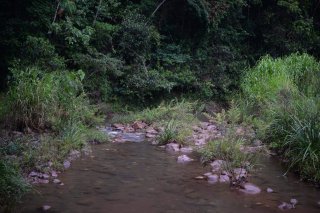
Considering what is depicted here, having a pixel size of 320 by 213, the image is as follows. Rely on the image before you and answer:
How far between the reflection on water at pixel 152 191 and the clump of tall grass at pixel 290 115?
1.25ft

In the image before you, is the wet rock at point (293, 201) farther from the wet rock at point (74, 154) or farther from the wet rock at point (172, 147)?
the wet rock at point (74, 154)

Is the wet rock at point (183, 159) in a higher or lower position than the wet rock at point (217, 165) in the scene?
lower

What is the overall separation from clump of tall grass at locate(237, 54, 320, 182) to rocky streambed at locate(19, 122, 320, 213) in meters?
0.33

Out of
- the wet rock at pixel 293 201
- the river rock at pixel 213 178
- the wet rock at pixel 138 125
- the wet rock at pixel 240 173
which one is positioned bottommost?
the wet rock at pixel 138 125

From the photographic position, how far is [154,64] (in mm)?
12609

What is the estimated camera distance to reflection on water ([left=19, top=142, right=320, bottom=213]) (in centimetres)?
498

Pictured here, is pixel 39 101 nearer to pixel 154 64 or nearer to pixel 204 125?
pixel 204 125

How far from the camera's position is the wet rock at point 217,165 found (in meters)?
6.30

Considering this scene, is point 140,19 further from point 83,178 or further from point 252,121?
point 83,178

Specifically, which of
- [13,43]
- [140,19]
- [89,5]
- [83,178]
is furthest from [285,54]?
[83,178]

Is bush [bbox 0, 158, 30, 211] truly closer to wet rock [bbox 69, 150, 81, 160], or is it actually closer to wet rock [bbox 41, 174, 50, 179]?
wet rock [bbox 41, 174, 50, 179]

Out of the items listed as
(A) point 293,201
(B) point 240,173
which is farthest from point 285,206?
(B) point 240,173

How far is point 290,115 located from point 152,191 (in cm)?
301

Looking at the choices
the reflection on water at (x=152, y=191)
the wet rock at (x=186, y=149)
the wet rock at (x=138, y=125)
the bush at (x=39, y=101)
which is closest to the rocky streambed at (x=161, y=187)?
the reflection on water at (x=152, y=191)
